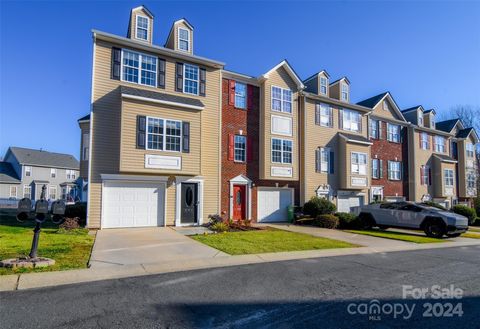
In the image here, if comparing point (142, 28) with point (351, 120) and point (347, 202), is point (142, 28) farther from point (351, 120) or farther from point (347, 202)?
point (347, 202)

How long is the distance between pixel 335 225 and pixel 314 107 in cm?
859

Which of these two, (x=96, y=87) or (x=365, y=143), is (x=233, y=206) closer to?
(x=96, y=87)

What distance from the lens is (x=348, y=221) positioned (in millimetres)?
19594

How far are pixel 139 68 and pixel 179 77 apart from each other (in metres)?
2.16

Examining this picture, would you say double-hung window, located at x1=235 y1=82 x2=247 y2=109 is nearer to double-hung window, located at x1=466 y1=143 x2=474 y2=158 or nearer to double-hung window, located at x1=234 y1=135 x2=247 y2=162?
double-hung window, located at x1=234 y1=135 x2=247 y2=162

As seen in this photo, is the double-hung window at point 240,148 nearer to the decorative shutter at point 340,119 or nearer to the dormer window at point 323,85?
the dormer window at point 323,85

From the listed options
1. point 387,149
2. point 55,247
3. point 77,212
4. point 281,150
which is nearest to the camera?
point 55,247

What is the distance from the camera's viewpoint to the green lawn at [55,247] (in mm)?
8250

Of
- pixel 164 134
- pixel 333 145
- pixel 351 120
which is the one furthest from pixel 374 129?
pixel 164 134

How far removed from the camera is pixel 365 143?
25188 mm

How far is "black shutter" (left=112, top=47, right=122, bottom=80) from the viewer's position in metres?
16.4

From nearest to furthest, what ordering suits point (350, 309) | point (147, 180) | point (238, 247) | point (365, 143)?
point (350, 309), point (238, 247), point (147, 180), point (365, 143)

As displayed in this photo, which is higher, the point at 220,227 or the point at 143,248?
the point at 220,227

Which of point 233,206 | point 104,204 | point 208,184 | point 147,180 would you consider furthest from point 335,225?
point 104,204
